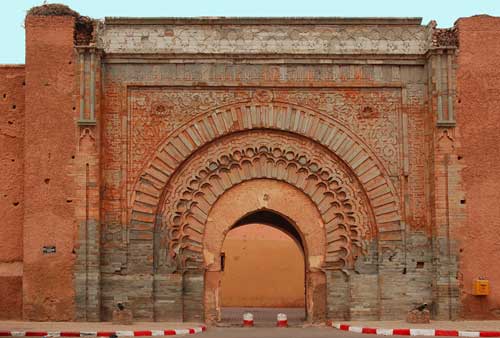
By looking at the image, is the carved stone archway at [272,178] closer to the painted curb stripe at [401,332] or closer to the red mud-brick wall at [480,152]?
the red mud-brick wall at [480,152]

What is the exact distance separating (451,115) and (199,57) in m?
4.03

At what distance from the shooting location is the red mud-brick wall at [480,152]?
1590 centimetres

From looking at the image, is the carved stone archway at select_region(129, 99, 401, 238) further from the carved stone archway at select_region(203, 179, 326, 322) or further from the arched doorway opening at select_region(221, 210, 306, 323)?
the arched doorway opening at select_region(221, 210, 306, 323)

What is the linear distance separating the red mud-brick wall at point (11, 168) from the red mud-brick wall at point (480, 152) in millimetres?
6925

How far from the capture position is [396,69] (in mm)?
16438

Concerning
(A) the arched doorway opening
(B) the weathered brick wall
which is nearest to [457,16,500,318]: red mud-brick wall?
(B) the weathered brick wall

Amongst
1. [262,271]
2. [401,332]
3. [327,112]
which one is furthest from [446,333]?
[262,271]

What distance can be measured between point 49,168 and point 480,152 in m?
6.66

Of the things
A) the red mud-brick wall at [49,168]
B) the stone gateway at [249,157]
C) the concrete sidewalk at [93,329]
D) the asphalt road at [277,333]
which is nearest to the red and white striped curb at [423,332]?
the asphalt road at [277,333]

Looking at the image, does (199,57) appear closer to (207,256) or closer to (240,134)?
(240,134)

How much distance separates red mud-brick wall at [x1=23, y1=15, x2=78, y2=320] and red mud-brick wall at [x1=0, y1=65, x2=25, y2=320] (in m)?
0.57

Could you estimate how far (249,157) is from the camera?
644 inches

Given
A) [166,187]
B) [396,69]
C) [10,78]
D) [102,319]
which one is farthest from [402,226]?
[10,78]

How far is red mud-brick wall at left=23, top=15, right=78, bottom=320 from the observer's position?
51.4 ft
